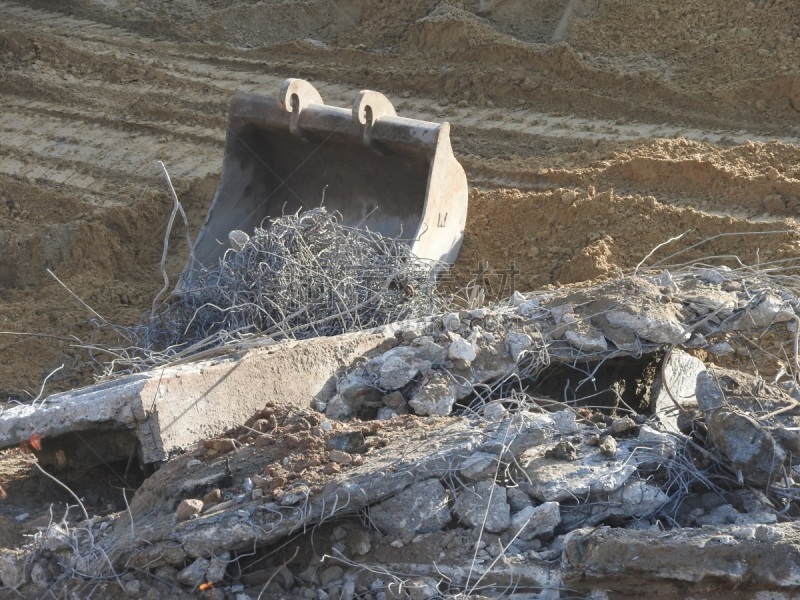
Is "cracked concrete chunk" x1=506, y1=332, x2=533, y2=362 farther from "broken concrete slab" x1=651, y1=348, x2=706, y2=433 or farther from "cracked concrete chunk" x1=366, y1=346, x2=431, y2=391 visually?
"broken concrete slab" x1=651, y1=348, x2=706, y2=433

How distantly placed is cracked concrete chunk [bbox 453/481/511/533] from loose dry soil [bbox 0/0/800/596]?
1666 mm

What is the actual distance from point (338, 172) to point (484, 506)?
11.0 feet

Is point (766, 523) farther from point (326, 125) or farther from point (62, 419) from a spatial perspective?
point (326, 125)

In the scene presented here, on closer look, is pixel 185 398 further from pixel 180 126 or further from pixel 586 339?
pixel 180 126

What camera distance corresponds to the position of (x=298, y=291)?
5230mm

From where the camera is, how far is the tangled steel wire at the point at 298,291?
5188mm

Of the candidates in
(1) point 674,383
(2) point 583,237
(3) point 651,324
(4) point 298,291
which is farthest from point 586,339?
(2) point 583,237

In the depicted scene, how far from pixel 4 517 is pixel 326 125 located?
2998 millimetres

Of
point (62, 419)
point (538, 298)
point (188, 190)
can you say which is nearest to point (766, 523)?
point (538, 298)

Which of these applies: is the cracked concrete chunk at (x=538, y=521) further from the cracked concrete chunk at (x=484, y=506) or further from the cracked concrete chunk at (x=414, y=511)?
the cracked concrete chunk at (x=414, y=511)

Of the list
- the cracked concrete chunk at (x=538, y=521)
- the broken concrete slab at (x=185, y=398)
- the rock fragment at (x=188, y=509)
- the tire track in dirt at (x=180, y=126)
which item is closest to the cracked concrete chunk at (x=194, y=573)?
the rock fragment at (x=188, y=509)

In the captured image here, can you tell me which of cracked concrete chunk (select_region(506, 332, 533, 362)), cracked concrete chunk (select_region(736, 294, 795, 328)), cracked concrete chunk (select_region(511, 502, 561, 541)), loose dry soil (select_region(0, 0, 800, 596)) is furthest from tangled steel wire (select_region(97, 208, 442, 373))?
cracked concrete chunk (select_region(511, 502, 561, 541))

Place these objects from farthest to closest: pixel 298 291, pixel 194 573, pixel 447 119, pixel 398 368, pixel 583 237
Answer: pixel 447 119, pixel 583 237, pixel 298 291, pixel 398 368, pixel 194 573

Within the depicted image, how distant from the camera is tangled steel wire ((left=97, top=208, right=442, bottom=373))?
17.0ft
